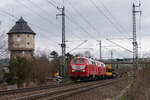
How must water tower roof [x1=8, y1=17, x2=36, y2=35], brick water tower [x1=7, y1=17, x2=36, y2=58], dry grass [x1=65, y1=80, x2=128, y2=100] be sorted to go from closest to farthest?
dry grass [x1=65, y1=80, x2=128, y2=100]
brick water tower [x1=7, y1=17, x2=36, y2=58]
water tower roof [x1=8, y1=17, x2=36, y2=35]

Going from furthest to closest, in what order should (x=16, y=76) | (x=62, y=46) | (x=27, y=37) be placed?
(x=27, y=37) < (x=16, y=76) < (x=62, y=46)

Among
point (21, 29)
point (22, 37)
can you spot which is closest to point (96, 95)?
point (22, 37)

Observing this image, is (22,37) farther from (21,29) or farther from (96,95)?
(96,95)

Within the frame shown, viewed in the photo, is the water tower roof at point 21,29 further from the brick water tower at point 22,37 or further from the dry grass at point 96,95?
the dry grass at point 96,95

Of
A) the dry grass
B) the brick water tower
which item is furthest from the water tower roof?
the dry grass

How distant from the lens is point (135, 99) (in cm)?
1387

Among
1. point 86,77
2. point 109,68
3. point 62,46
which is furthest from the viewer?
point 109,68

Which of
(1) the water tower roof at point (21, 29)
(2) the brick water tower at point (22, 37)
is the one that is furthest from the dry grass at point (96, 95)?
(1) the water tower roof at point (21, 29)

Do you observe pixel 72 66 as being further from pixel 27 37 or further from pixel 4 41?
pixel 27 37

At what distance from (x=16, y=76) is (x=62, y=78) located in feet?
24.3

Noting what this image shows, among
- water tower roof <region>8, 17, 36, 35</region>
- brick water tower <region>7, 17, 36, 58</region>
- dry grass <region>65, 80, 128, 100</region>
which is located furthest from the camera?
water tower roof <region>8, 17, 36, 35</region>

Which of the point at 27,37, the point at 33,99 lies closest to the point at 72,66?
the point at 33,99

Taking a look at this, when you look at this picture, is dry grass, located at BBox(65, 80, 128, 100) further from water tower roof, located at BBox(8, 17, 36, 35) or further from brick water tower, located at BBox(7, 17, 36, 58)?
water tower roof, located at BBox(8, 17, 36, 35)

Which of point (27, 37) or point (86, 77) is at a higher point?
point (27, 37)
